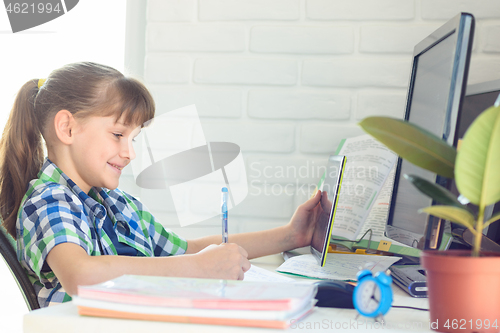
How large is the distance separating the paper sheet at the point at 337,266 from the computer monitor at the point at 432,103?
73 millimetres

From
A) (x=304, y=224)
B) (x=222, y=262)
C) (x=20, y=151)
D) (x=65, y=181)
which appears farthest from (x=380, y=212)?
(x=20, y=151)

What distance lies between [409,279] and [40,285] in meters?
0.75

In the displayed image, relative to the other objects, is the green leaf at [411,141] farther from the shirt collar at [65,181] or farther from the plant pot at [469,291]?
the shirt collar at [65,181]

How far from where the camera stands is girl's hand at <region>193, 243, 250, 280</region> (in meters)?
0.76

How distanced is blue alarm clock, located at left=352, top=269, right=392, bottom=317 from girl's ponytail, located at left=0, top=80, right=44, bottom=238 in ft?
2.58

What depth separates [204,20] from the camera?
1422 mm

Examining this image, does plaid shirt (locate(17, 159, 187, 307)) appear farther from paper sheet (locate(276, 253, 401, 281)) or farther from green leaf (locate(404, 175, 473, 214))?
green leaf (locate(404, 175, 473, 214))

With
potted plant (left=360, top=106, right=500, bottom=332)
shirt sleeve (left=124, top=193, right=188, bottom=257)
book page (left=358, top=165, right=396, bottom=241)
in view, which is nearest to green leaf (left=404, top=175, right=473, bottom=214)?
potted plant (left=360, top=106, right=500, bottom=332)

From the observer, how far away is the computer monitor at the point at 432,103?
639 millimetres

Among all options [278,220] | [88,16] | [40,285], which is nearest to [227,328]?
[40,285]

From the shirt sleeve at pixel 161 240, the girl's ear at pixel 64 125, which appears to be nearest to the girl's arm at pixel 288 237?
the shirt sleeve at pixel 161 240

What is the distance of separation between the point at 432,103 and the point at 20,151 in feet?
3.03

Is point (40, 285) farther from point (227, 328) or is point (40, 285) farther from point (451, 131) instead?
point (451, 131)

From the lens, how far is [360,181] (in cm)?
122
